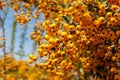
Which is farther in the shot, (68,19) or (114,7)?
(68,19)

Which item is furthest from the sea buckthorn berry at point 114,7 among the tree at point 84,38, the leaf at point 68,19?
the leaf at point 68,19

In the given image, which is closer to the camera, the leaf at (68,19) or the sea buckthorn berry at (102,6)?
the sea buckthorn berry at (102,6)

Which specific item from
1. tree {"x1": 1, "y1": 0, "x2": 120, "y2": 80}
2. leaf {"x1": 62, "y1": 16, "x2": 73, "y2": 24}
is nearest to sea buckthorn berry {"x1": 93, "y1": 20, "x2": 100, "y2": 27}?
tree {"x1": 1, "y1": 0, "x2": 120, "y2": 80}

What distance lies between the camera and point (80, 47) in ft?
11.5

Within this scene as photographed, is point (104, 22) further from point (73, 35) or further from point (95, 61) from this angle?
point (95, 61)

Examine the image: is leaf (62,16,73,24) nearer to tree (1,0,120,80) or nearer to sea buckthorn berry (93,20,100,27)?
tree (1,0,120,80)

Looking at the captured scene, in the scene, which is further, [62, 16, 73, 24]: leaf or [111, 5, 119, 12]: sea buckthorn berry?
[62, 16, 73, 24]: leaf

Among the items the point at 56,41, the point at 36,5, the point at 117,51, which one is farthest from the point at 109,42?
the point at 36,5

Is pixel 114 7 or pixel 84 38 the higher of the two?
pixel 114 7

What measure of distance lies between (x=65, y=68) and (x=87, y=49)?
45 centimetres

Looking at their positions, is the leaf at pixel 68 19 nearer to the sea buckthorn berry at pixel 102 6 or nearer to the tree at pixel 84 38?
the tree at pixel 84 38

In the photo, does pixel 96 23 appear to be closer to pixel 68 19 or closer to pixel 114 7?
pixel 114 7

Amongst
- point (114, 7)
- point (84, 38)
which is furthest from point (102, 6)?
point (84, 38)

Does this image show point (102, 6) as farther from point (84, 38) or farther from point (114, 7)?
point (84, 38)
